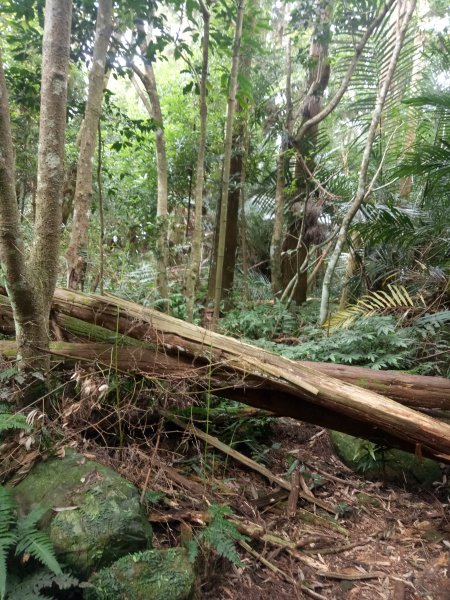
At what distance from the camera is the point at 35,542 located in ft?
6.28

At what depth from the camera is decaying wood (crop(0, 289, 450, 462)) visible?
289 centimetres

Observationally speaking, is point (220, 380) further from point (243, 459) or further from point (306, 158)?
point (306, 158)

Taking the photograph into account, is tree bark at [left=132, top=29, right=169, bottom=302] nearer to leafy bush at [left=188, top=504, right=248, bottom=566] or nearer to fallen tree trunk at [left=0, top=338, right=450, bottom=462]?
fallen tree trunk at [left=0, top=338, right=450, bottom=462]

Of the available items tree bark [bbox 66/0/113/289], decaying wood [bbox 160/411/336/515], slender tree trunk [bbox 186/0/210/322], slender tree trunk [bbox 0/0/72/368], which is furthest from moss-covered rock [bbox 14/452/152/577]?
slender tree trunk [bbox 186/0/210/322]

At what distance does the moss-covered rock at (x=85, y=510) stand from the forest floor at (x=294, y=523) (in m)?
0.26

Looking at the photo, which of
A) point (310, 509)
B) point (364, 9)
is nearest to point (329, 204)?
point (364, 9)

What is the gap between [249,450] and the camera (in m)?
3.66

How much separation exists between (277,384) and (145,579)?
1485 millimetres

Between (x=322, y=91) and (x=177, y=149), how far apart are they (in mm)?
2668

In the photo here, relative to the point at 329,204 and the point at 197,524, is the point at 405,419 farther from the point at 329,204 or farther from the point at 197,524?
the point at 329,204

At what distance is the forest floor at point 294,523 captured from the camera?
8.07ft

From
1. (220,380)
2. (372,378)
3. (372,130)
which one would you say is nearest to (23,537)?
(220,380)

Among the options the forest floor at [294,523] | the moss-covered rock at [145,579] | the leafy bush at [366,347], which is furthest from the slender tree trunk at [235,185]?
the moss-covered rock at [145,579]

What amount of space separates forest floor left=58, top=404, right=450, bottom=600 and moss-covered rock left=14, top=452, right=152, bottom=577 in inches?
10.3
